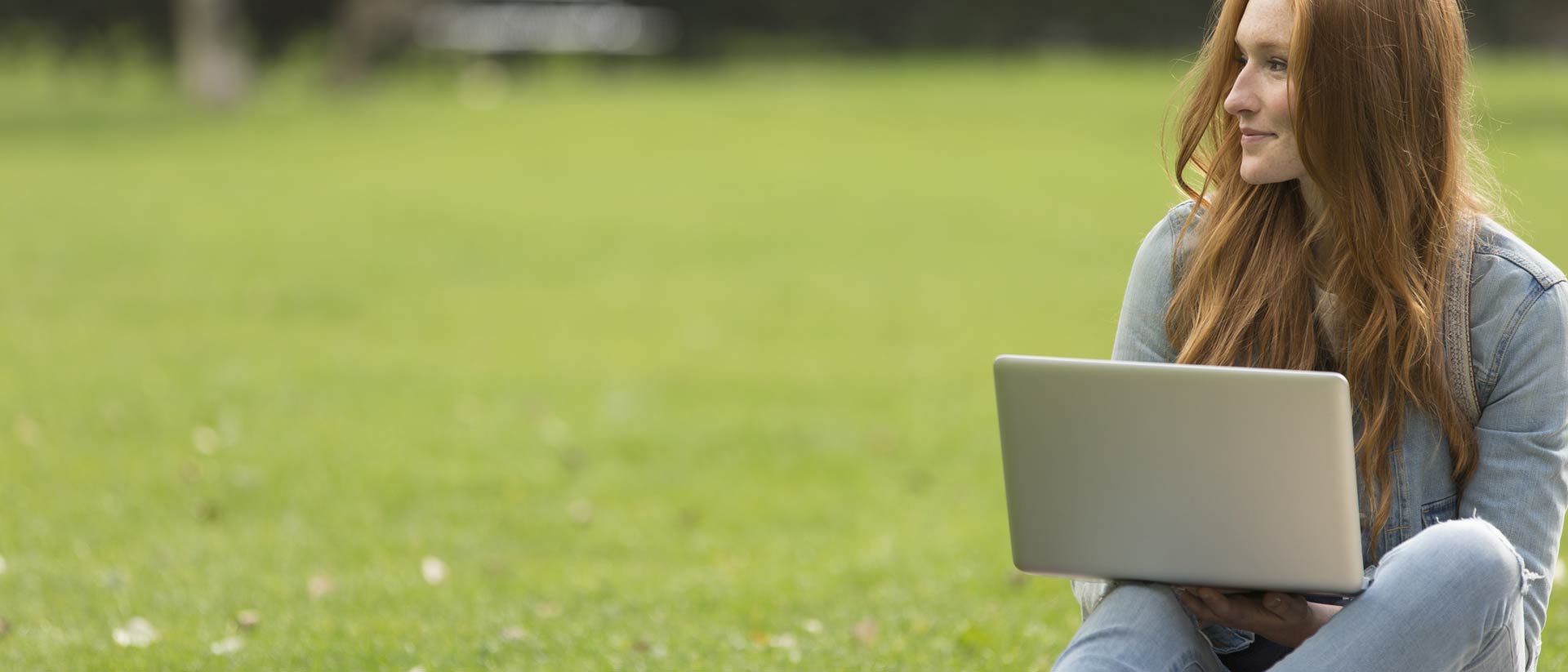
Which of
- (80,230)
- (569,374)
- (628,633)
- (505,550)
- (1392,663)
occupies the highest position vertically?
(1392,663)

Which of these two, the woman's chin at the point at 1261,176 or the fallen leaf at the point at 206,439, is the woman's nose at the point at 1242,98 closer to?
the woman's chin at the point at 1261,176

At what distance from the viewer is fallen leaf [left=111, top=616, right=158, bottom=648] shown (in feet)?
13.9

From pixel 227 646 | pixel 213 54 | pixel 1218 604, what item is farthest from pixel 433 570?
pixel 213 54

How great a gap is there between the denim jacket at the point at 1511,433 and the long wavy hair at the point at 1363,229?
3 centimetres

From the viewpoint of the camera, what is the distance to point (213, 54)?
20422 millimetres

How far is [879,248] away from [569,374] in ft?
14.6

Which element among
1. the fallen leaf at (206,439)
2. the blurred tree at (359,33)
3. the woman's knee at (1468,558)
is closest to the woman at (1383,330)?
the woman's knee at (1468,558)

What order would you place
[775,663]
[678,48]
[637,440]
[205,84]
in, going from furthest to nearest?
[678,48] < [205,84] < [637,440] < [775,663]

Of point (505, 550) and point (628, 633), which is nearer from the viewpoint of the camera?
point (628, 633)

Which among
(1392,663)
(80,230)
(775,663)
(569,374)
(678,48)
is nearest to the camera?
(1392,663)

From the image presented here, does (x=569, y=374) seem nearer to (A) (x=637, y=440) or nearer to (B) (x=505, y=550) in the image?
(A) (x=637, y=440)

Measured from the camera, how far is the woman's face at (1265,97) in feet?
8.77

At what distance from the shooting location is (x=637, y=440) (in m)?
7.00

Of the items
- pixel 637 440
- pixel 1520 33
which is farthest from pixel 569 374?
pixel 1520 33
